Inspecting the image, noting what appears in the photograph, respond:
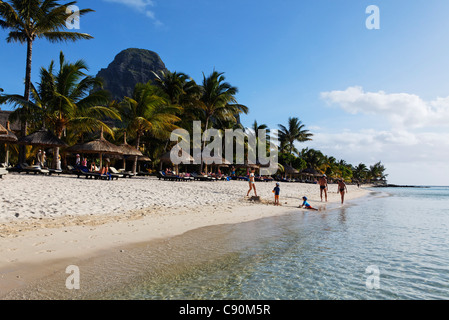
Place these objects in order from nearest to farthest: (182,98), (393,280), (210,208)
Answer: (393,280), (210,208), (182,98)

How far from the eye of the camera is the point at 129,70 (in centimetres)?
9244

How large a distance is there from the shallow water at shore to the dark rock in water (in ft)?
287

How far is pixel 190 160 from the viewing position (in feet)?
81.8

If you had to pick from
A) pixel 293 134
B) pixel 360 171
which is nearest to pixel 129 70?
pixel 293 134

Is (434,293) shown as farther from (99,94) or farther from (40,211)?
(99,94)

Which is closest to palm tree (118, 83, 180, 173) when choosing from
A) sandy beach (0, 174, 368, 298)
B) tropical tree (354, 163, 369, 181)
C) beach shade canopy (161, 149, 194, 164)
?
beach shade canopy (161, 149, 194, 164)

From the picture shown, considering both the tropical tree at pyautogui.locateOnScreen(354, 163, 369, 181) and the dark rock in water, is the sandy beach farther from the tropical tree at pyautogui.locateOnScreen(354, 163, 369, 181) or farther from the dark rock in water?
the tropical tree at pyautogui.locateOnScreen(354, 163, 369, 181)

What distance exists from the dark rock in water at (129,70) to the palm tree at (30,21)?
7014cm

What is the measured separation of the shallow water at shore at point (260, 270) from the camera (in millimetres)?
3529

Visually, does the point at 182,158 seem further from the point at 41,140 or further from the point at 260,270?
the point at 260,270

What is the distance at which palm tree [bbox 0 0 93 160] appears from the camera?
16484mm

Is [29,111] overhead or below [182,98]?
below
